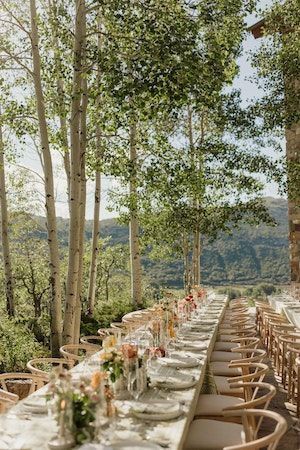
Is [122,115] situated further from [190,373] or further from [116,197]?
[116,197]

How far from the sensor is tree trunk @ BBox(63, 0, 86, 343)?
7543 mm

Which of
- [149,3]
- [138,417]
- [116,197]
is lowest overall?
[138,417]

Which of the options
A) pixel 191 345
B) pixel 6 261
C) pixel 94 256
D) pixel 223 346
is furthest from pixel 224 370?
pixel 6 261

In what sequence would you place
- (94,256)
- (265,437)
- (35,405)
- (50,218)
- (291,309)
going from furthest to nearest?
(94,256)
(291,309)
(50,218)
(35,405)
(265,437)

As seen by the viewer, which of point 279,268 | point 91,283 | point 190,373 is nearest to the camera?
point 190,373

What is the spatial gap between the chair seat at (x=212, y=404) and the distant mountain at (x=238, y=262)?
4409cm

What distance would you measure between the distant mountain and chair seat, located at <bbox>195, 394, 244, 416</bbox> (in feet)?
145

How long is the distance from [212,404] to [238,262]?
2131 inches

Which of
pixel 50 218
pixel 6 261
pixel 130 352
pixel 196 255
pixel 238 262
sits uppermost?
pixel 238 262

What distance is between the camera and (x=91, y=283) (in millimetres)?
13070

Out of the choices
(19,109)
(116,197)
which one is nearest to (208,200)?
(116,197)

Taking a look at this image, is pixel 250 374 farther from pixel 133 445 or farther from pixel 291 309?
pixel 291 309

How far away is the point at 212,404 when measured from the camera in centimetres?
457

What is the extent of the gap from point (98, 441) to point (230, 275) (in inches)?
2091
